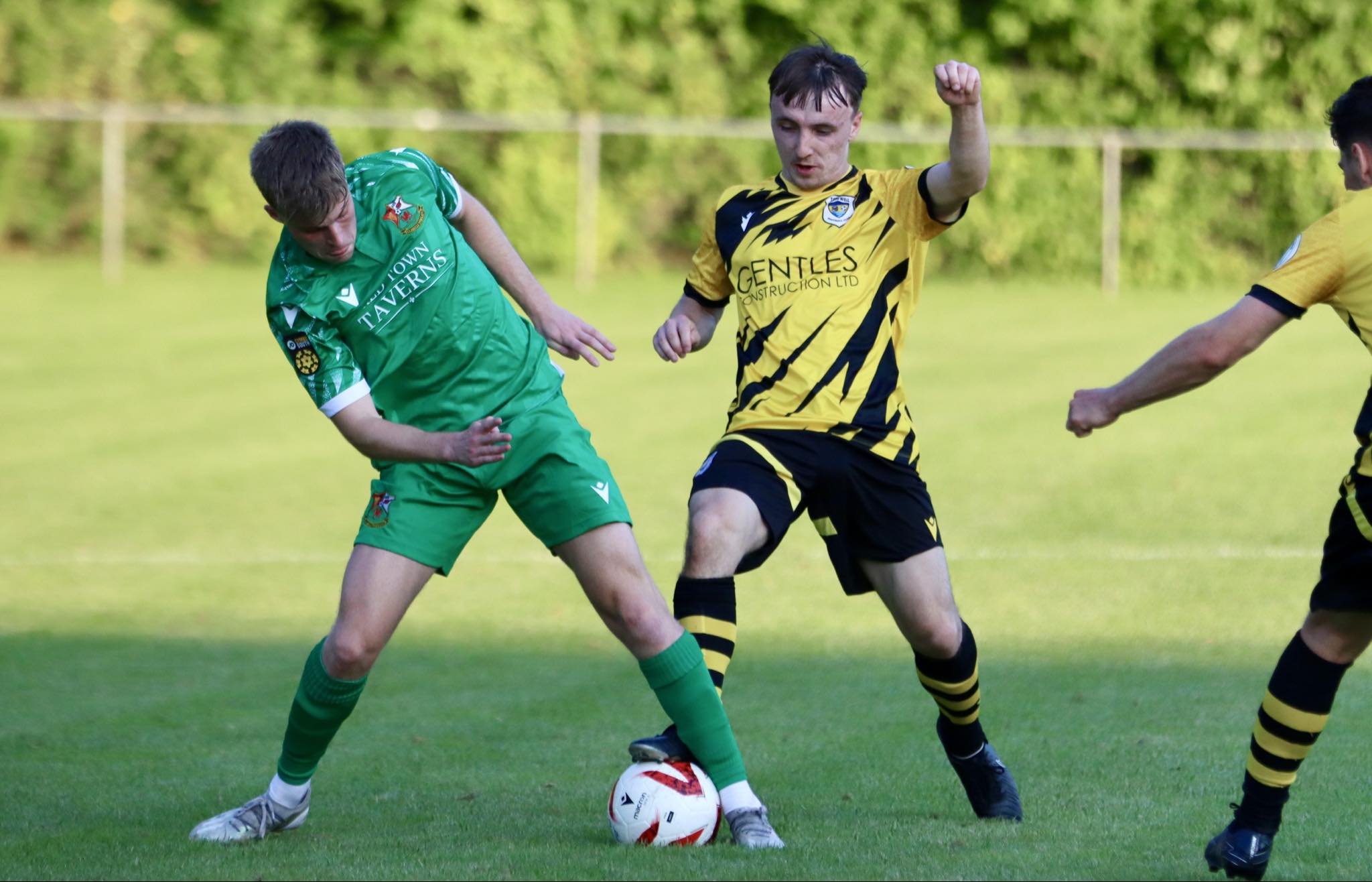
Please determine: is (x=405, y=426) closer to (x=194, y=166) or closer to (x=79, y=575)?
(x=79, y=575)

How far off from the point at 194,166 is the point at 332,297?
1865 cm

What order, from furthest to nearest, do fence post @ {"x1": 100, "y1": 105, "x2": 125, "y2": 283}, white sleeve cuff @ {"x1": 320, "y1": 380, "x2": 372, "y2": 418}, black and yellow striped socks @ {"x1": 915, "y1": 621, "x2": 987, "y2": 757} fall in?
fence post @ {"x1": 100, "y1": 105, "x2": 125, "y2": 283} < black and yellow striped socks @ {"x1": 915, "y1": 621, "x2": 987, "y2": 757} < white sleeve cuff @ {"x1": 320, "y1": 380, "x2": 372, "y2": 418}

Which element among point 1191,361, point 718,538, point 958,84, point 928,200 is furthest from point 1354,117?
point 718,538

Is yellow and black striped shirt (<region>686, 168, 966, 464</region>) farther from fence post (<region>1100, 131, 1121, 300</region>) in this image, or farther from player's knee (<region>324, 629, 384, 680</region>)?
fence post (<region>1100, 131, 1121, 300</region>)

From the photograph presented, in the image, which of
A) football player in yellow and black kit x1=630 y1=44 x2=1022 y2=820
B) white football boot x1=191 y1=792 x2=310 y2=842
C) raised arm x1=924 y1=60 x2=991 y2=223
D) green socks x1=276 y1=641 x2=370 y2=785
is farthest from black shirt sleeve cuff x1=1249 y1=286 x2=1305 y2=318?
white football boot x1=191 y1=792 x2=310 y2=842

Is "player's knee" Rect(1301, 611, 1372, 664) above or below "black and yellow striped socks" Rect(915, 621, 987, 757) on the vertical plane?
above

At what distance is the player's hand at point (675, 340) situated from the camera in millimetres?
5141

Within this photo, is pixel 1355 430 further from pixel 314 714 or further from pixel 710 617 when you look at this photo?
pixel 314 714

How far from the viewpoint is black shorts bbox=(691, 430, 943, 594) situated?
489 cm

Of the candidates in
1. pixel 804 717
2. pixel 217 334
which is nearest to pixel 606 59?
pixel 217 334

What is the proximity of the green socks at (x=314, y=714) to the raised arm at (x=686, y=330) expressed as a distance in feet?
3.52

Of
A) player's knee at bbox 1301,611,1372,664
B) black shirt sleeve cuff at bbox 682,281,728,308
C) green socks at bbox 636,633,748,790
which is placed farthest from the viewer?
black shirt sleeve cuff at bbox 682,281,728,308

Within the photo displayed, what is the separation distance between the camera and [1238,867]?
4.07 metres

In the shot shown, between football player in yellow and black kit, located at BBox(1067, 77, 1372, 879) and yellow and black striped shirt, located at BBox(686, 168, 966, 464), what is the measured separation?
888 millimetres
